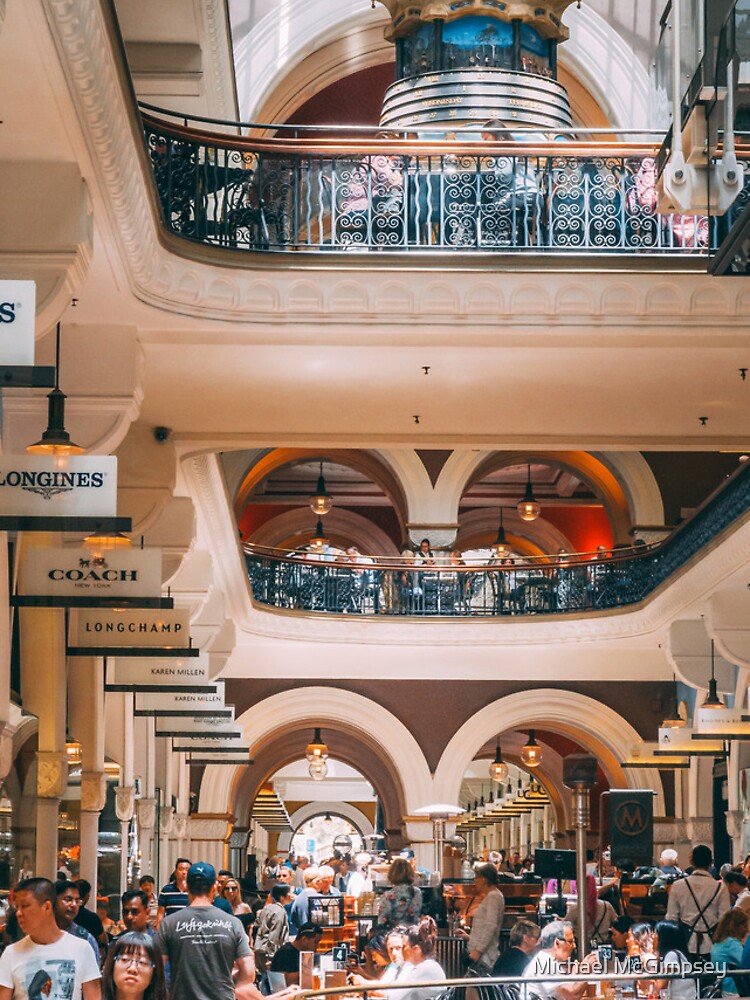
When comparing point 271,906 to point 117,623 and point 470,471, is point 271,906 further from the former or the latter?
point 470,471

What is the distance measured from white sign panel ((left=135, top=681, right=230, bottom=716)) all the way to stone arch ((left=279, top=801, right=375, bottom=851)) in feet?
102

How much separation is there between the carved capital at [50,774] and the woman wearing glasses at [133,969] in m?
7.55

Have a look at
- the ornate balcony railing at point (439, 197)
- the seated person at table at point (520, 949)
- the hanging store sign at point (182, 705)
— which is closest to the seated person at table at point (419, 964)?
the seated person at table at point (520, 949)

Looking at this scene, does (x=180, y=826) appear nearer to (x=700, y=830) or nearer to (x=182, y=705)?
(x=182, y=705)

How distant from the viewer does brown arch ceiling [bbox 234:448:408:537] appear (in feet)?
78.1

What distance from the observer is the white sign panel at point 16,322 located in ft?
21.4

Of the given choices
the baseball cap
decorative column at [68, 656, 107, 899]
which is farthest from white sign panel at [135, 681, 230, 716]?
the baseball cap

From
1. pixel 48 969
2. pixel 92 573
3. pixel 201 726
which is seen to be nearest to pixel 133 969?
pixel 48 969

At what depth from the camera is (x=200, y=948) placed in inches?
287

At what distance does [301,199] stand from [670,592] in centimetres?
986

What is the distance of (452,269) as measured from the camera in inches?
418

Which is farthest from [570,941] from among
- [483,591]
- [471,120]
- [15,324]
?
[483,591]

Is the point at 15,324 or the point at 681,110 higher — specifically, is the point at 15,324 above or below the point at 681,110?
below

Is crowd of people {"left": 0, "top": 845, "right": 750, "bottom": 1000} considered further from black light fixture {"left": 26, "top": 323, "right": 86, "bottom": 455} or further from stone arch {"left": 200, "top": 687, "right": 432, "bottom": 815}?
stone arch {"left": 200, "top": 687, "right": 432, "bottom": 815}
